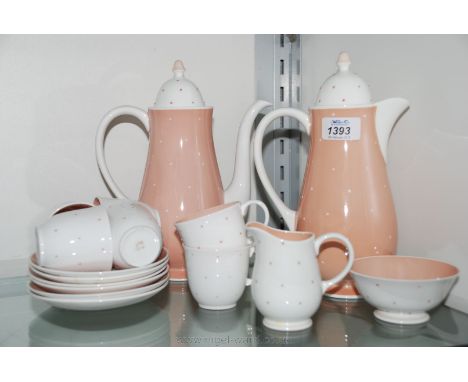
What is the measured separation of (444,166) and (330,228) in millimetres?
174

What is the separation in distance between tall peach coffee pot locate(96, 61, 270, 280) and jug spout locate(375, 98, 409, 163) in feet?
0.83

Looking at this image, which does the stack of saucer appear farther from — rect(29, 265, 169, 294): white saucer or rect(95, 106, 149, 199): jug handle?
rect(95, 106, 149, 199): jug handle

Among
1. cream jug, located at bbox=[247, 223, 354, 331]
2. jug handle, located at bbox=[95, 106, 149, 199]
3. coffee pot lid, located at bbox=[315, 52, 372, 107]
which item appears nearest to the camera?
cream jug, located at bbox=[247, 223, 354, 331]

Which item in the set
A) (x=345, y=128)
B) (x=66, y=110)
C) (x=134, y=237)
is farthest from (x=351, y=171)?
(x=66, y=110)

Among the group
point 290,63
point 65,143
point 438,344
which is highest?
point 290,63

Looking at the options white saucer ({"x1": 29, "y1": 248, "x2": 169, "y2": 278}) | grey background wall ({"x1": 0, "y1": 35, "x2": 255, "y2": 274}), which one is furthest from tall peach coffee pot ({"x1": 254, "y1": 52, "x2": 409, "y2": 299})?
grey background wall ({"x1": 0, "y1": 35, "x2": 255, "y2": 274})

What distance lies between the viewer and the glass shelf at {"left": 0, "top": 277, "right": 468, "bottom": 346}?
2.65 ft

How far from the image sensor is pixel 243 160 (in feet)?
3.42

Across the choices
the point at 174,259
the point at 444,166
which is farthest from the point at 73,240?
the point at 444,166

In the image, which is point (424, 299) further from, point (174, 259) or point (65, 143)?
point (65, 143)

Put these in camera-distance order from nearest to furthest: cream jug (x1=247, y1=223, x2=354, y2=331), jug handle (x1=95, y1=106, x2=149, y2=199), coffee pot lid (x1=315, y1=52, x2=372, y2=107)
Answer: cream jug (x1=247, y1=223, x2=354, y2=331) → coffee pot lid (x1=315, y1=52, x2=372, y2=107) → jug handle (x1=95, y1=106, x2=149, y2=199)

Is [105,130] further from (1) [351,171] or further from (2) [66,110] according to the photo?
(1) [351,171]

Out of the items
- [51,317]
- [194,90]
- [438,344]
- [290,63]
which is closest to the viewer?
[438,344]

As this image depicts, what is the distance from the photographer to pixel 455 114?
34.9 inches
